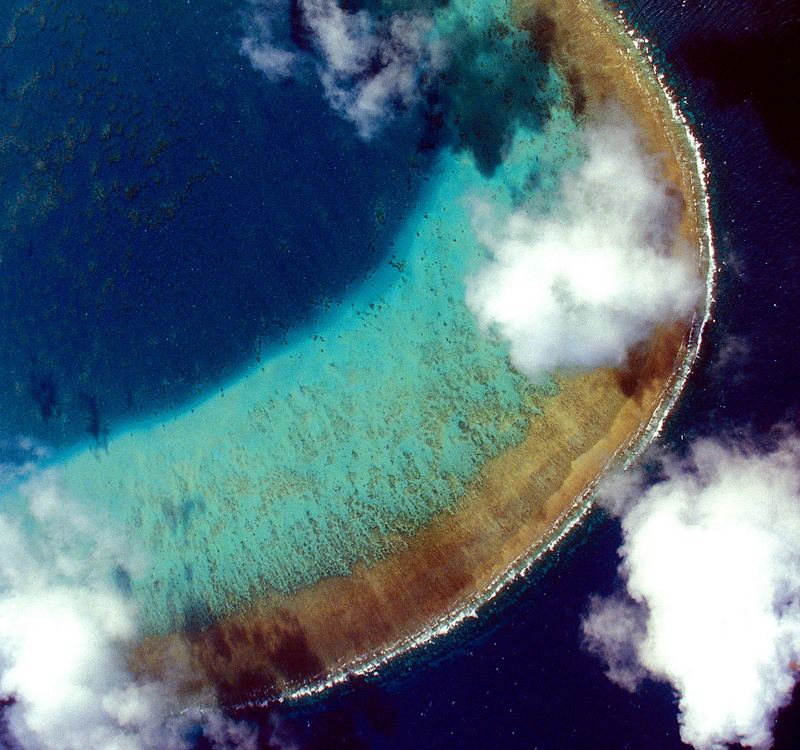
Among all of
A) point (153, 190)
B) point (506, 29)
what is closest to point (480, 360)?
point (506, 29)

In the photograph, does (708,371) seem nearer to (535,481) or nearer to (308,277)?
(535,481)

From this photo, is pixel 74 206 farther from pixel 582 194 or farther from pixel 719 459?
pixel 719 459

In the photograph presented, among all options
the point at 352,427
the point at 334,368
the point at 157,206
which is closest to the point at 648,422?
the point at 352,427

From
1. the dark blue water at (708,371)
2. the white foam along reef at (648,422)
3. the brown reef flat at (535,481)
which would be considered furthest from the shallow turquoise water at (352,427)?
the dark blue water at (708,371)

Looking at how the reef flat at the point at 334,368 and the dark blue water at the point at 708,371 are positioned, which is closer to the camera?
the dark blue water at the point at 708,371

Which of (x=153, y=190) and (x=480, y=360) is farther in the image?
(x=153, y=190)

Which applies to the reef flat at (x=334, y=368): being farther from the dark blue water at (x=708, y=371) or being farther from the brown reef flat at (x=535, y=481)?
the dark blue water at (x=708, y=371)

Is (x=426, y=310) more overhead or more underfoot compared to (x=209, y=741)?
more overhead
